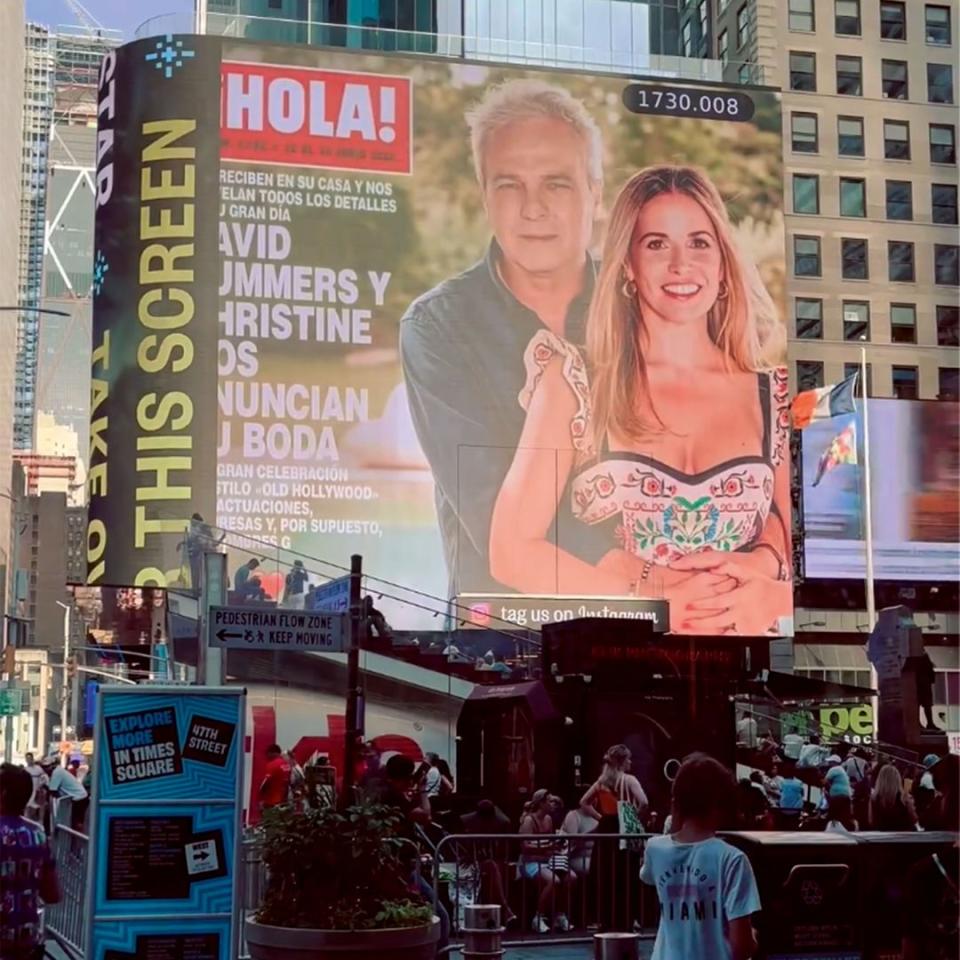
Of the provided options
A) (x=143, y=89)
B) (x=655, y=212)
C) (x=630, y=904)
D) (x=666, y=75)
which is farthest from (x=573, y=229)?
(x=630, y=904)

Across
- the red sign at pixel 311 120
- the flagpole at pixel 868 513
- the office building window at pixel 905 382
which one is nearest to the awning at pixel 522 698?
the red sign at pixel 311 120

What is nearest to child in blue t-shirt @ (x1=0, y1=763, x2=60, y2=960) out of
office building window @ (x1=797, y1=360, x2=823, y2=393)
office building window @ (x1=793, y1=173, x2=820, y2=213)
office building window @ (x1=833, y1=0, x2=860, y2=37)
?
office building window @ (x1=797, y1=360, x2=823, y2=393)

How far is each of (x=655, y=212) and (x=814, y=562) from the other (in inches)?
630

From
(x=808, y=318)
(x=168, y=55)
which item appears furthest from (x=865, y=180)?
(x=168, y=55)

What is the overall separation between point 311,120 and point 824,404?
62.1 ft

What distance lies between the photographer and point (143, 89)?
4691cm

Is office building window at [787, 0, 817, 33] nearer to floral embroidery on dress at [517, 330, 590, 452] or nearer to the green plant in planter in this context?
floral embroidery on dress at [517, 330, 590, 452]

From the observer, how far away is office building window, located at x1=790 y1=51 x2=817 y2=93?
72312 millimetres

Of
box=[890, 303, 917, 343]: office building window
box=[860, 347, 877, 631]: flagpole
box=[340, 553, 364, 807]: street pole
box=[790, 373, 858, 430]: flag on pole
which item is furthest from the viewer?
box=[890, 303, 917, 343]: office building window

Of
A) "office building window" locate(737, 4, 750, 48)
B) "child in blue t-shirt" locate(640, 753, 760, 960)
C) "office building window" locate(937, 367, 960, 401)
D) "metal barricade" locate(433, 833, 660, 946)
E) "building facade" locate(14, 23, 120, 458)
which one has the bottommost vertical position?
"metal barricade" locate(433, 833, 660, 946)

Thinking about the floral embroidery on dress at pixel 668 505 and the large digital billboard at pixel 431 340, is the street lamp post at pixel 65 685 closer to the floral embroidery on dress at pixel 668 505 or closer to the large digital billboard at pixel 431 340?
the large digital billboard at pixel 431 340

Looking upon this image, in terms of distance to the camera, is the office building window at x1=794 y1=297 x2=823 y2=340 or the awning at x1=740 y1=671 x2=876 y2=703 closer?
the awning at x1=740 y1=671 x2=876 y2=703

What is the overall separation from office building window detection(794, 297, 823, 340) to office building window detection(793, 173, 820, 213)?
402 centimetres

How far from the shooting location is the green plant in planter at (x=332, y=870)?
Result: 32.7 ft
